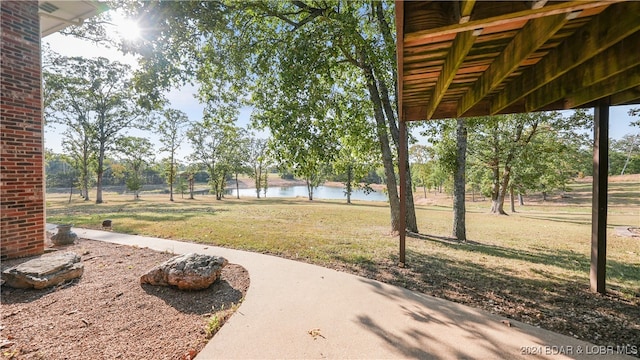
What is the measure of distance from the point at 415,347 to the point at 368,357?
48 centimetres

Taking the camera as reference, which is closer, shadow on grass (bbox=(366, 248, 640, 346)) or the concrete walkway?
the concrete walkway

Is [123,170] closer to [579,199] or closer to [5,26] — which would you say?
[5,26]

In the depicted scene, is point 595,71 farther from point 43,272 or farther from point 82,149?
point 82,149

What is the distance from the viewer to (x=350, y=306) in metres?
3.12

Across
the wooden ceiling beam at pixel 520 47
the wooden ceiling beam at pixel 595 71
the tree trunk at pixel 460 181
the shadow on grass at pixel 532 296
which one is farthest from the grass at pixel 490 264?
the wooden ceiling beam at pixel 520 47

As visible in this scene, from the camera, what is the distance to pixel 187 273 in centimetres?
342

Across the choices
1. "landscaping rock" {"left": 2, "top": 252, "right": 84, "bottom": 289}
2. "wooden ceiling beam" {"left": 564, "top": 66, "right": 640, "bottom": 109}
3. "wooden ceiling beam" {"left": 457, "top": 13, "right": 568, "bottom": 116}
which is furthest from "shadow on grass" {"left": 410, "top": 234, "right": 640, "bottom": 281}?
"landscaping rock" {"left": 2, "top": 252, "right": 84, "bottom": 289}

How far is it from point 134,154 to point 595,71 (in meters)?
29.3

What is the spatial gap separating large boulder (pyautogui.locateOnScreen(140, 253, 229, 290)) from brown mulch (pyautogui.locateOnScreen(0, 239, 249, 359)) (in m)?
0.09

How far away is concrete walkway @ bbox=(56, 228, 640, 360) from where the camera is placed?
2281 mm

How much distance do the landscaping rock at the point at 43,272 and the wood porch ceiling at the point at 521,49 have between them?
5094 millimetres

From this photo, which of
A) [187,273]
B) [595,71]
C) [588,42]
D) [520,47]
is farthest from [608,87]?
[187,273]

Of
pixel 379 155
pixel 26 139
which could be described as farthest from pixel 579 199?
pixel 26 139

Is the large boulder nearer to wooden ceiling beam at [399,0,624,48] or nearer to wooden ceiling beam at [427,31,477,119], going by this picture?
wooden ceiling beam at [399,0,624,48]
